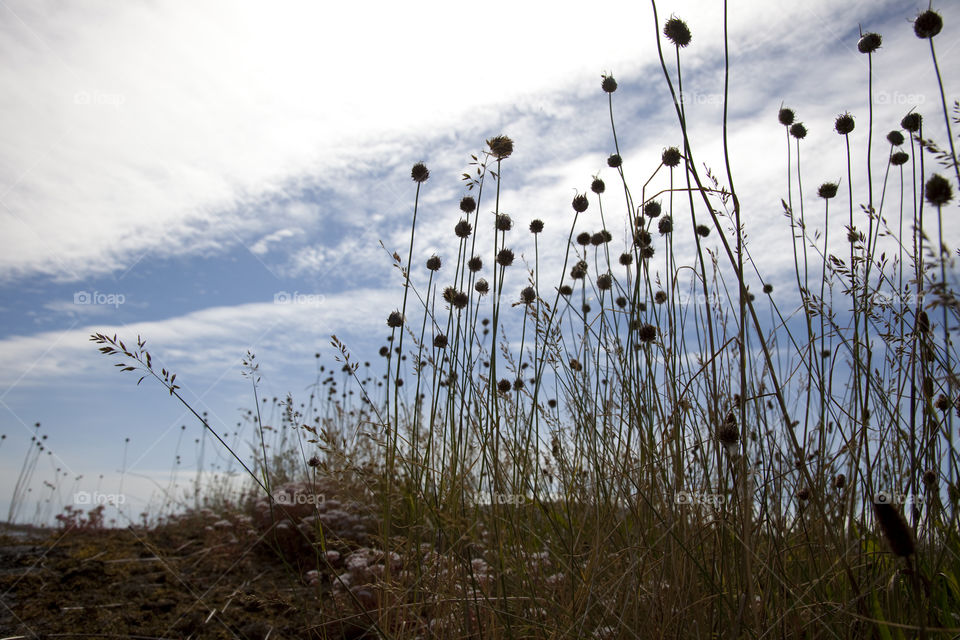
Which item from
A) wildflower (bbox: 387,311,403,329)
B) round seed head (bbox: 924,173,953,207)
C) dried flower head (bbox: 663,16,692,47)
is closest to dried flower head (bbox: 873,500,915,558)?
round seed head (bbox: 924,173,953,207)

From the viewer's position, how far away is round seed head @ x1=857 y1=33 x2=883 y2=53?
1991 mm

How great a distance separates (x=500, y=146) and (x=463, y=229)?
0.54 metres

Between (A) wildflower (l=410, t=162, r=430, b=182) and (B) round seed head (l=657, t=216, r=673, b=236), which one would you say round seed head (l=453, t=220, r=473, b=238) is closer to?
(A) wildflower (l=410, t=162, r=430, b=182)

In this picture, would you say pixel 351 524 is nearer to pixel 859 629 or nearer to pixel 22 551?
pixel 22 551

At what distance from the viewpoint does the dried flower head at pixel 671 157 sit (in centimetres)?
199

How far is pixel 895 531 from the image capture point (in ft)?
2.36

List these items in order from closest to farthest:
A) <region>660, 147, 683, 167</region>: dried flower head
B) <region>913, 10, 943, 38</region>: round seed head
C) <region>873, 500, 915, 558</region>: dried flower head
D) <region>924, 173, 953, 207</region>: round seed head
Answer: <region>873, 500, 915, 558</region>: dried flower head → <region>924, 173, 953, 207</region>: round seed head → <region>913, 10, 943, 38</region>: round seed head → <region>660, 147, 683, 167</region>: dried flower head

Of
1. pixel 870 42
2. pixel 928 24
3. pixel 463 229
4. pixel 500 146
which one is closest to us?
pixel 928 24

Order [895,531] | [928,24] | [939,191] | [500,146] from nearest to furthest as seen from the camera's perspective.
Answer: [895,531]
[939,191]
[928,24]
[500,146]

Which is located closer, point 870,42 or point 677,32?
point 677,32

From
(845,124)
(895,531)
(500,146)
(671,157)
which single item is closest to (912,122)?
(845,124)

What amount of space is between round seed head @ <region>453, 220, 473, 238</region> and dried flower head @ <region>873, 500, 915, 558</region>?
1680 mm

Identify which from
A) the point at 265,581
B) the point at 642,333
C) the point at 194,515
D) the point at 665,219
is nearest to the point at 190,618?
the point at 265,581

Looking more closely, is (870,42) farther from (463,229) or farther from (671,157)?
(463,229)
